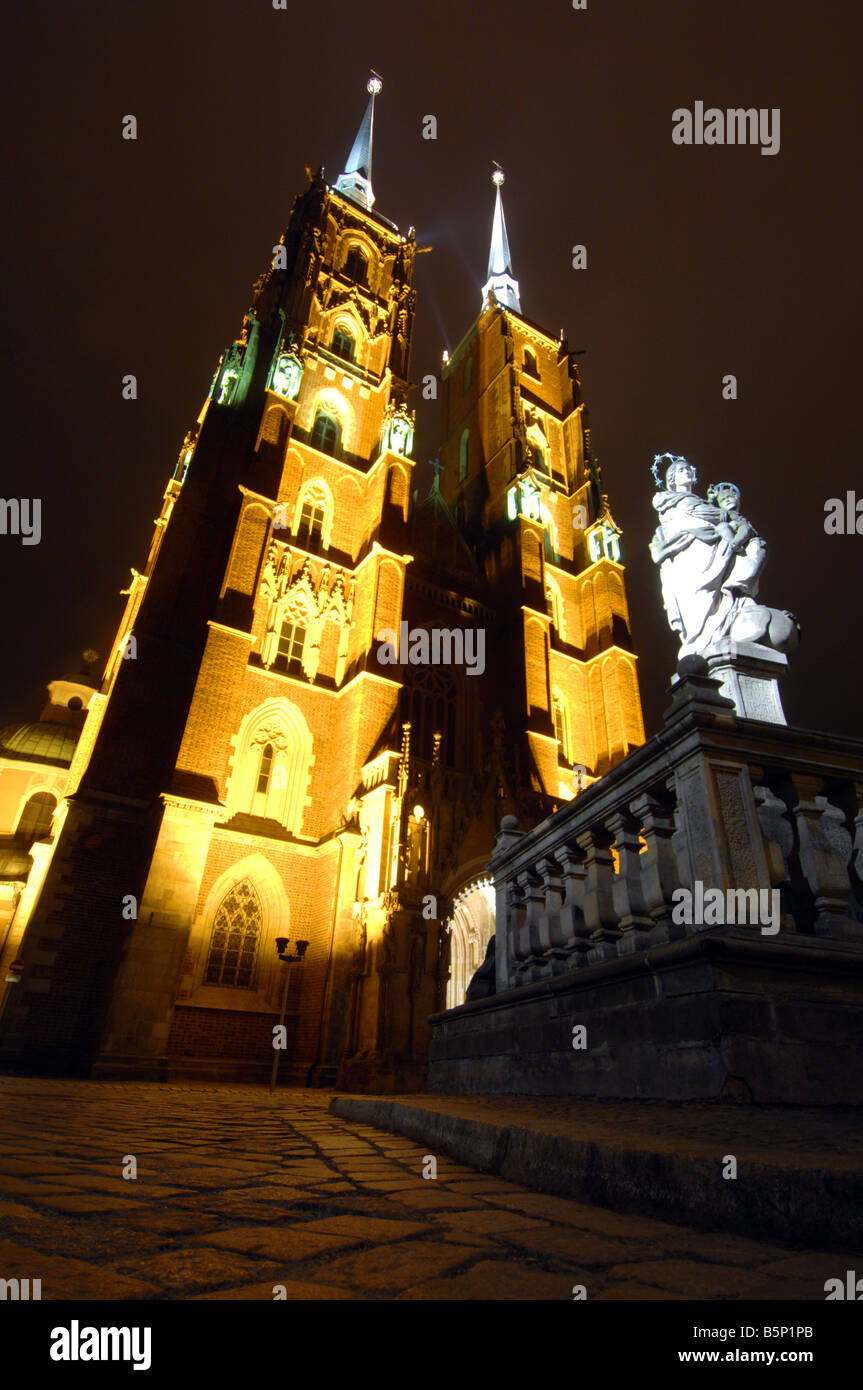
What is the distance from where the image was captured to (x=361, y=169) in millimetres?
47062

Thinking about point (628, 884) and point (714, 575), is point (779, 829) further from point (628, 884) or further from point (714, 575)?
point (714, 575)

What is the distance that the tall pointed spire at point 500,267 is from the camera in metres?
51.6

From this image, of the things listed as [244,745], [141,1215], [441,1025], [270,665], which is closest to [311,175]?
[270,665]

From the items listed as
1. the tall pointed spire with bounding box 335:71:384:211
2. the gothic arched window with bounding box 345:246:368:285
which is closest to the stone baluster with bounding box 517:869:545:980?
the gothic arched window with bounding box 345:246:368:285

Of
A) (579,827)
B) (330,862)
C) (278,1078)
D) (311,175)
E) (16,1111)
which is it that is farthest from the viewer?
(311,175)

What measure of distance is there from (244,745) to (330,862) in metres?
3.85

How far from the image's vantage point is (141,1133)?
13.6 feet

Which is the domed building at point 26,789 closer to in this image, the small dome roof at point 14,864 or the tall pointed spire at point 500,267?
the small dome roof at point 14,864

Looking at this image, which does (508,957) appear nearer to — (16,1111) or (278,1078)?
(16,1111)

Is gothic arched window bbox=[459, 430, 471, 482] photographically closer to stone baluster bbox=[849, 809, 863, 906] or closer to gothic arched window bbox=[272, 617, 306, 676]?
gothic arched window bbox=[272, 617, 306, 676]

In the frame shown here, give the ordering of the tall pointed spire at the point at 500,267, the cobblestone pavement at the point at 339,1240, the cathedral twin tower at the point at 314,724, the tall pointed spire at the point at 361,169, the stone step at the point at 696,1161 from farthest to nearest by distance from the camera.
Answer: the tall pointed spire at the point at 500,267 → the tall pointed spire at the point at 361,169 → the cathedral twin tower at the point at 314,724 → the stone step at the point at 696,1161 → the cobblestone pavement at the point at 339,1240

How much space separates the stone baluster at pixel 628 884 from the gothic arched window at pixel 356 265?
110 feet

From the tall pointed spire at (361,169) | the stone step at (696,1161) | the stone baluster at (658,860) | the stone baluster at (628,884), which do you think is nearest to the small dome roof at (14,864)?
the stone baluster at (628,884)

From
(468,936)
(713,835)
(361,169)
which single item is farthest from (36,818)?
(361,169)
